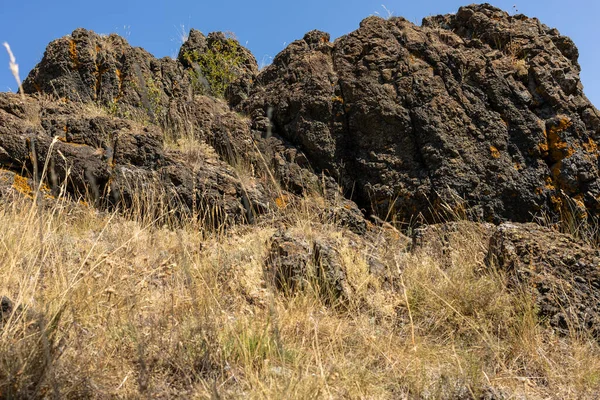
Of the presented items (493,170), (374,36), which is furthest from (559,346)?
(374,36)

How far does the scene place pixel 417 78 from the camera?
5.68 meters

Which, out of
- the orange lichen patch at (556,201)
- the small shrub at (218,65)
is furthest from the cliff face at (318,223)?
the small shrub at (218,65)

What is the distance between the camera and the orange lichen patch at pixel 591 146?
5.46 m

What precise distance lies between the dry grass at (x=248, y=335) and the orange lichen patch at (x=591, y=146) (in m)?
2.69

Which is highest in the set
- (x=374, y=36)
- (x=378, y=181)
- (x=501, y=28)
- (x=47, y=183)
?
(x=501, y=28)

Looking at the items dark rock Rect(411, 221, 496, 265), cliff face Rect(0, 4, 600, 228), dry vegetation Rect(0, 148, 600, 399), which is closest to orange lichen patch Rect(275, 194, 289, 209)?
cliff face Rect(0, 4, 600, 228)

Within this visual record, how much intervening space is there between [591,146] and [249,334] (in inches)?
192

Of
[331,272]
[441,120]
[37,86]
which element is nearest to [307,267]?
[331,272]

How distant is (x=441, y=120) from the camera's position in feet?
17.8

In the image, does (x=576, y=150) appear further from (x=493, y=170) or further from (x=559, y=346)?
(x=559, y=346)

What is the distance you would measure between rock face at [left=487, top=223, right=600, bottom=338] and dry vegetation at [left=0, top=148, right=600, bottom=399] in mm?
139

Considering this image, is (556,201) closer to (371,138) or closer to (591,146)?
(591,146)

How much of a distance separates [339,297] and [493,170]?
2849 millimetres

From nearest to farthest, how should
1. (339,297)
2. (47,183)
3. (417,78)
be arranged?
(339,297), (47,183), (417,78)
